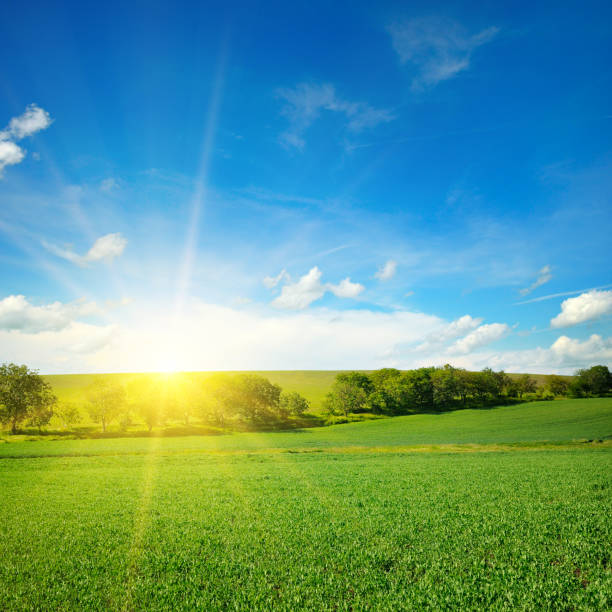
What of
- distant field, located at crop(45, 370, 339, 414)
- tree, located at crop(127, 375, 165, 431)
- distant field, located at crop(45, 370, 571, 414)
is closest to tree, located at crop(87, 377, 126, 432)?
tree, located at crop(127, 375, 165, 431)

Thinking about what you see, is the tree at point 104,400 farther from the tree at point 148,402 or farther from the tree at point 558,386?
the tree at point 558,386

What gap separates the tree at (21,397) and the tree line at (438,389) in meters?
73.6

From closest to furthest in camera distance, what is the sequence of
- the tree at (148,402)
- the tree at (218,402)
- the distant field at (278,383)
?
1. the tree at (148,402)
2. the tree at (218,402)
3. the distant field at (278,383)

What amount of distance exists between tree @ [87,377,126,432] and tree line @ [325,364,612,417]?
58645 mm

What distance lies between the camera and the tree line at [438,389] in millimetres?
105625

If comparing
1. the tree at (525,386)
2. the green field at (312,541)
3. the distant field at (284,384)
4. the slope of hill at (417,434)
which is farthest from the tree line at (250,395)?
the green field at (312,541)

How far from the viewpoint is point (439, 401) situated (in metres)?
114

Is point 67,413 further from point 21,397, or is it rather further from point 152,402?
point 152,402

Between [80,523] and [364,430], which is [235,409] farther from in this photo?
[80,523]

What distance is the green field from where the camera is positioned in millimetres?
8539

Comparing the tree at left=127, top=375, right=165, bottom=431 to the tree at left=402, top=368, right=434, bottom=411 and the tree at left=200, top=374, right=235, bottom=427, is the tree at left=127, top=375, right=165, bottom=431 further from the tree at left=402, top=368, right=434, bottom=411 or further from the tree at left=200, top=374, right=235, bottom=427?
the tree at left=402, top=368, right=434, bottom=411

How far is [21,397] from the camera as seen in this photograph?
70000mm

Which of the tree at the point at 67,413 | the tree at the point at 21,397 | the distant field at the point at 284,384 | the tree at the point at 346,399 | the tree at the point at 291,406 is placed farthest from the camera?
the distant field at the point at 284,384

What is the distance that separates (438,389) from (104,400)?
326 ft
